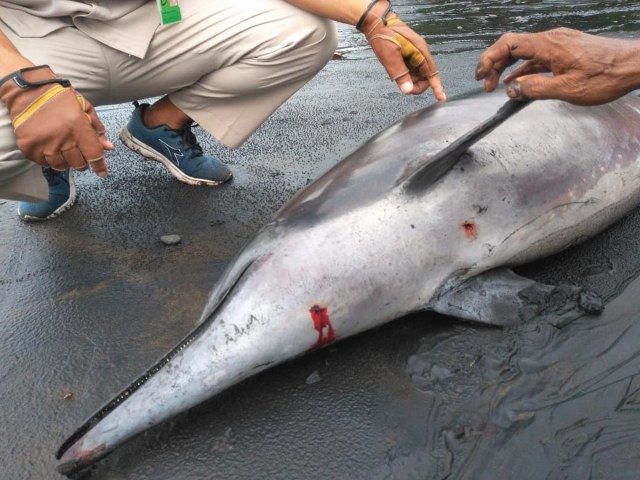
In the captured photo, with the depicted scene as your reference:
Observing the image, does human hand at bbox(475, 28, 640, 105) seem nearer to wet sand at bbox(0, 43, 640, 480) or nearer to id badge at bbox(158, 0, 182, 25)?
wet sand at bbox(0, 43, 640, 480)

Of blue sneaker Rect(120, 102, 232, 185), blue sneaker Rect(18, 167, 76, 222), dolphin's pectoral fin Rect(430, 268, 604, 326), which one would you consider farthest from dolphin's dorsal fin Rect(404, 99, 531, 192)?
blue sneaker Rect(18, 167, 76, 222)

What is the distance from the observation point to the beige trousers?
115 inches

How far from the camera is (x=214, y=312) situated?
6.81 ft

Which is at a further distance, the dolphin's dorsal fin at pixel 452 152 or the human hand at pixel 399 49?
the human hand at pixel 399 49

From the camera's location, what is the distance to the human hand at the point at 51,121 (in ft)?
7.36

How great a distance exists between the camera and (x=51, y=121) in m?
2.24

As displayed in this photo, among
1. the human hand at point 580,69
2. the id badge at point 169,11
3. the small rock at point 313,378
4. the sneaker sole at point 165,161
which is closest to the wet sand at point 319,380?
the small rock at point 313,378

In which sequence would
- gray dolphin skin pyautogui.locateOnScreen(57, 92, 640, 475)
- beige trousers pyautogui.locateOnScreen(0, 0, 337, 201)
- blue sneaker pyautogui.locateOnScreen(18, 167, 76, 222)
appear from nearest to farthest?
gray dolphin skin pyautogui.locateOnScreen(57, 92, 640, 475) < beige trousers pyautogui.locateOnScreen(0, 0, 337, 201) < blue sneaker pyautogui.locateOnScreen(18, 167, 76, 222)

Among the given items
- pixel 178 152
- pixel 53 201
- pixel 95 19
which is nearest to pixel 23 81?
pixel 95 19

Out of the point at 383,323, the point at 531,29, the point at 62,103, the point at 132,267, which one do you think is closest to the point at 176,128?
the point at 132,267

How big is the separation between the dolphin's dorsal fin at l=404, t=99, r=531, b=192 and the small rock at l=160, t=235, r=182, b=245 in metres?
1.37

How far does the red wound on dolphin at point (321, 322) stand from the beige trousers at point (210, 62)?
1.69 m

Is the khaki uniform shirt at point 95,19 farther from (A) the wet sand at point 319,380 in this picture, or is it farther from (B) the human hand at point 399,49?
(B) the human hand at point 399,49

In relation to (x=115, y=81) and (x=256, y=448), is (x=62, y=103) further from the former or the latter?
(x=256, y=448)
